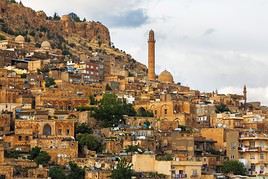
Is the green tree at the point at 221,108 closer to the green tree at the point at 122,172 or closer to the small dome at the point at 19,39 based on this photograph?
the small dome at the point at 19,39

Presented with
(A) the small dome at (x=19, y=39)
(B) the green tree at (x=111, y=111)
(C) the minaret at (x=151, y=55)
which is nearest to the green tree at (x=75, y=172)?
(B) the green tree at (x=111, y=111)

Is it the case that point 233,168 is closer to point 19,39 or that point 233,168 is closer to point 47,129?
point 47,129

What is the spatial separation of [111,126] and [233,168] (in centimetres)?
736

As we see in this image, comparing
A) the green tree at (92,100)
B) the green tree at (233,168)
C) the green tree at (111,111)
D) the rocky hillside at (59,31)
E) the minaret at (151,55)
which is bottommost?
the green tree at (233,168)

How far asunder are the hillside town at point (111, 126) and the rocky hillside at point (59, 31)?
32.3 feet

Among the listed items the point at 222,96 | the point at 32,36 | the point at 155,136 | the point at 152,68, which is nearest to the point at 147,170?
the point at 155,136

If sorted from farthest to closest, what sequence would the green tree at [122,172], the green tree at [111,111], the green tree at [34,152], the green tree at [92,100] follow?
the green tree at [92,100], the green tree at [111,111], the green tree at [34,152], the green tree at [122,172]

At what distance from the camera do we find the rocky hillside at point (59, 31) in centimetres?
7506

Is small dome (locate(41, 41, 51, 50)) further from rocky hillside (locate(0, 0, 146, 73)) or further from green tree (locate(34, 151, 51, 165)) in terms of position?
green tree (locate(34, 151, 51, 165))

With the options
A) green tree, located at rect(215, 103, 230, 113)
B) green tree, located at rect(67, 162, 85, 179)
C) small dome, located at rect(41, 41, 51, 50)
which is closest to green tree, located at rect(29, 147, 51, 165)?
green tree, located at rect(67, 162, 85, 179)

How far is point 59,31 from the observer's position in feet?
266

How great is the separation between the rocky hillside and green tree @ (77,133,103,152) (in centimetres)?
2947

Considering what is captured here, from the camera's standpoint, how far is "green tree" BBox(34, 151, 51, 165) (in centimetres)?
3859

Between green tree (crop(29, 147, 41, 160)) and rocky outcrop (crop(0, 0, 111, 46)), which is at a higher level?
rocky outcrop (crop(0, 0, 111, 46))
